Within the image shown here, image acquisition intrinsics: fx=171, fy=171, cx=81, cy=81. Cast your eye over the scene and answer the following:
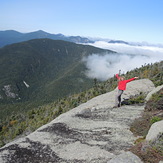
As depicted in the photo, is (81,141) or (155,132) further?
(81,141)

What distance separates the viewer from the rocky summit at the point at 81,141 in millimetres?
11273

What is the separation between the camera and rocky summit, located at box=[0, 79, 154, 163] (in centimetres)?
1127

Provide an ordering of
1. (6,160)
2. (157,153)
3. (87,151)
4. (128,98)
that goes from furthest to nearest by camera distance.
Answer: (128,98)
(87,151)
(6,160)
(157,153)

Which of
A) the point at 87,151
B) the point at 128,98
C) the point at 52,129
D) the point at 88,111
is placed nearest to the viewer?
the point at 87,151

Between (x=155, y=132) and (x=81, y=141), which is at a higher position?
(x=155, y=132)

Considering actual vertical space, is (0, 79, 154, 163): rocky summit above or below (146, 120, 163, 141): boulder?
below

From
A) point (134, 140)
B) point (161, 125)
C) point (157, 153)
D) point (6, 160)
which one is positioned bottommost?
point (6, 160)

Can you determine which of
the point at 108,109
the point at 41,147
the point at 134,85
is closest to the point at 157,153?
the point at 41,147

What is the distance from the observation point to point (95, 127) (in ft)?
52.1

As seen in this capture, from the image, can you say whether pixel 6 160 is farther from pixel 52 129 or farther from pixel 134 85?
pixel 134 85

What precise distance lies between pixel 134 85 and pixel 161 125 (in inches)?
657

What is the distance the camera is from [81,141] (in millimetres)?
13539

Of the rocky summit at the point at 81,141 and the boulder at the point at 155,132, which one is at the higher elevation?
the boulder at the point at 155,132

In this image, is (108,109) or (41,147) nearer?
(41,147)
